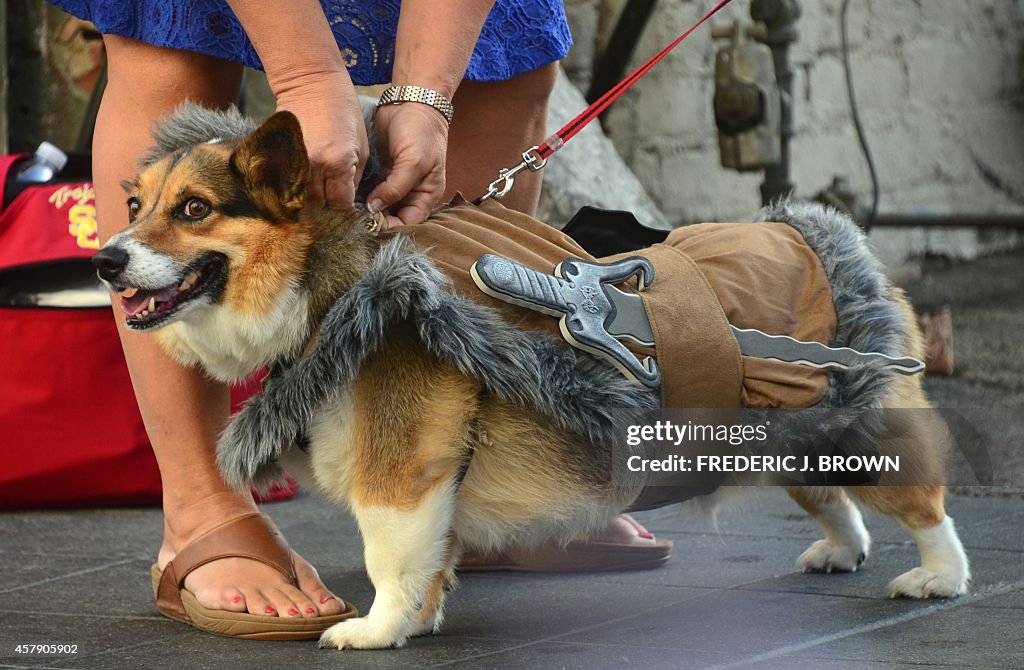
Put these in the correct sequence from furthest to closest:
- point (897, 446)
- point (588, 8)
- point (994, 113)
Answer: point (994, 113), point (588, 8), point (897, 446)

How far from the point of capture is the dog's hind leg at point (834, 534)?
7.21ft

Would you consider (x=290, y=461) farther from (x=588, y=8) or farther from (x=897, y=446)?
(x=588, y=8)

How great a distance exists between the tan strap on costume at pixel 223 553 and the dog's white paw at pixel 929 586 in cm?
93

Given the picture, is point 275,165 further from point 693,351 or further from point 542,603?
point 542,603

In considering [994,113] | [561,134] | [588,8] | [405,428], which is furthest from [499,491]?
[994,113]

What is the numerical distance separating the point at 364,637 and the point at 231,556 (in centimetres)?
32

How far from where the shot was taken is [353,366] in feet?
5.60

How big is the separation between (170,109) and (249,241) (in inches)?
15.5

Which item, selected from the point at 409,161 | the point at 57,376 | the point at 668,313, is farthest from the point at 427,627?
the point at 57,376

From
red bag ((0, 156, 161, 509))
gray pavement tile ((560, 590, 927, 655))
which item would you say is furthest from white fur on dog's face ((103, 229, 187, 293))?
red bag ((0, 156, 161, 509))

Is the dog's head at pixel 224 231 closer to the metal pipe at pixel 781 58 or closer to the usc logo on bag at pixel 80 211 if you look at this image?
the usc logo on bag at pixel 80 211

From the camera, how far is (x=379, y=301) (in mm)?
1706

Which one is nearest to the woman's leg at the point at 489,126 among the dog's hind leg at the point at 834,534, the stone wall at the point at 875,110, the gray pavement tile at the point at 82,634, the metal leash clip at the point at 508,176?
the metal leash clip at the point at 508,176

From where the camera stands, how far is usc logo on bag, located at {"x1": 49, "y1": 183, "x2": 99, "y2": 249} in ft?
9.29
